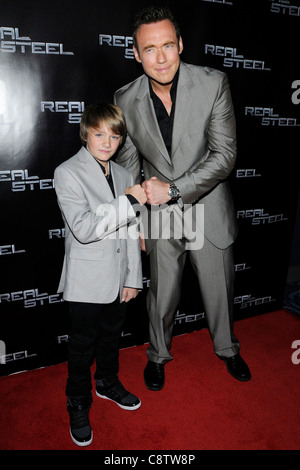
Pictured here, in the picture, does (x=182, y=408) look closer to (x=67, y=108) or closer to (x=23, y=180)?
(x=23, y=180)

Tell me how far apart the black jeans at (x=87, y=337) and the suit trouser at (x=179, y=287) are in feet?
1.23

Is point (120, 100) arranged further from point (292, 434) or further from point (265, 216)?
point (292, 434)

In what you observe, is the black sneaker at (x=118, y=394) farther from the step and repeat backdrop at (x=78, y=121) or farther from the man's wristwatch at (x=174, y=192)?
the man's wristwatch at (x=174, y=192)

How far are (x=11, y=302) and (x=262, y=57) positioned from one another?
8.61 feet

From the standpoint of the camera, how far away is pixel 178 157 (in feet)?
7.44

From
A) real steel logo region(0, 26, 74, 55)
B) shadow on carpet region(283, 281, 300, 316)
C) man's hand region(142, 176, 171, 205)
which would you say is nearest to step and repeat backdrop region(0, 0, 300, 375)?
real steel logo region(0, 26, 74, 55)

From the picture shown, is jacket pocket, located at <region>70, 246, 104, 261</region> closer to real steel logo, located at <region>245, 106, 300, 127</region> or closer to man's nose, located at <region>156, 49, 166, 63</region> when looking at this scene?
man's nose, located at <region>156, 49, 166, 63</region>

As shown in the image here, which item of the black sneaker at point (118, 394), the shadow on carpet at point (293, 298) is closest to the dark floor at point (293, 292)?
the shadow on carpet at point (293, 298)

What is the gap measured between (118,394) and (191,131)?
1.69 m

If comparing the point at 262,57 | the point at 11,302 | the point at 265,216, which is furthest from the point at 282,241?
the point at 11,302

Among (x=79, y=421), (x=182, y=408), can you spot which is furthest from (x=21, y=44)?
(x=182, y=408)

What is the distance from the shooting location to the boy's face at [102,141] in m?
1.98

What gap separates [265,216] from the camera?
11.2 ft
